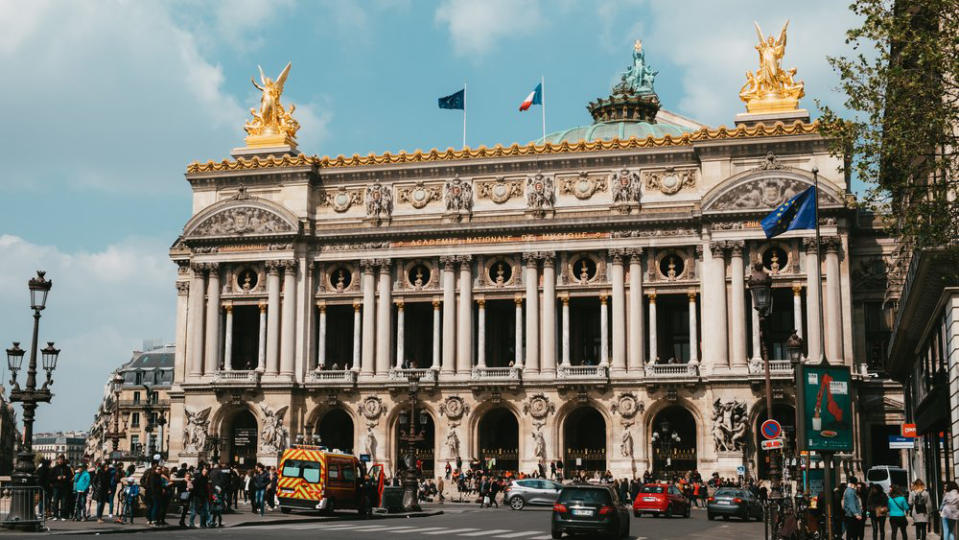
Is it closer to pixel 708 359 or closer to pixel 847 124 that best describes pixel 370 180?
pixel 708 359

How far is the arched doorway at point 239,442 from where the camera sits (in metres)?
72.9

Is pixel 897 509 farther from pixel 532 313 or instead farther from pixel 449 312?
pixel 449 312

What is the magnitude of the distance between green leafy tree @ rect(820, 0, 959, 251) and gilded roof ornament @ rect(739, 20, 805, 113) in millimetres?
40727

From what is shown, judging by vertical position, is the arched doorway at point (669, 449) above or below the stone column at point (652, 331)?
below

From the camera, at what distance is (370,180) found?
73.3 meters

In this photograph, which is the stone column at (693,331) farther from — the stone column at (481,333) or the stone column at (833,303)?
the stone column at (481,333)

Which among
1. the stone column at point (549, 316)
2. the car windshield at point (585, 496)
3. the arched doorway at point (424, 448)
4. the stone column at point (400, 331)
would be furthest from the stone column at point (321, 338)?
the car windshield at point (585, 496)

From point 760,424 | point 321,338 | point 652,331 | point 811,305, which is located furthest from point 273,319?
point 811,305

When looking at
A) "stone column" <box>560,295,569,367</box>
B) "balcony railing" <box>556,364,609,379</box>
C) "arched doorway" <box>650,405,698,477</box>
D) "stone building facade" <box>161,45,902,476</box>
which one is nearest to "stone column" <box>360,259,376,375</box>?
"stone building facade" <box>161,45,902,476</box>

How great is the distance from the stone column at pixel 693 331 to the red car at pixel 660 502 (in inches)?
617

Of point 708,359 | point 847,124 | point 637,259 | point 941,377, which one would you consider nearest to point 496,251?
point 637,259

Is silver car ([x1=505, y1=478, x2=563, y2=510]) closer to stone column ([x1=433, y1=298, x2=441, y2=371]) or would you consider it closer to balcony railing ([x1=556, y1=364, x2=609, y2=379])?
balcony railing ([x1=556, y1=364, x2=609, y2=379])

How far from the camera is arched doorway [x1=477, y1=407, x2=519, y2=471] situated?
7000 cm

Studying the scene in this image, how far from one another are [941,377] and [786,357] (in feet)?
111
